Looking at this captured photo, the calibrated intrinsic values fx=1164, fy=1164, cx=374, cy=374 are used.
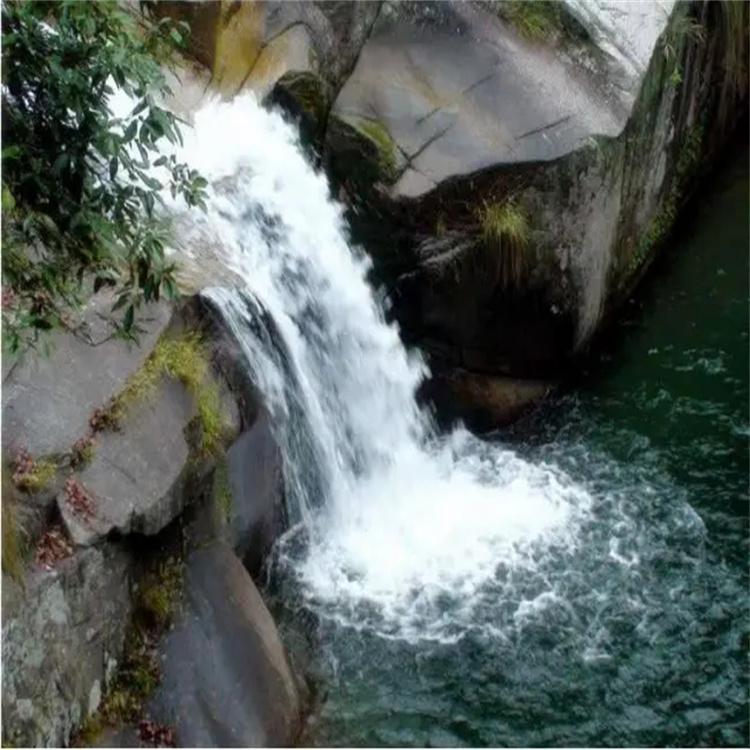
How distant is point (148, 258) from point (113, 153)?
607mm

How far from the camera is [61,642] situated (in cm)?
A: 699

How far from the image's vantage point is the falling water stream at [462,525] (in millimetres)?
8617

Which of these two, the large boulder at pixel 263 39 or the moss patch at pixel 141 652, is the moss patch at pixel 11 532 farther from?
the large boulder at pixel 263 39

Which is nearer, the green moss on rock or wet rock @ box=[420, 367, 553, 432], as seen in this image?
the green moss on rock

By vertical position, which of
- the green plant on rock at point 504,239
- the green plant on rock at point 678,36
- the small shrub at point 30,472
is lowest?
the small shrub at point 30,472

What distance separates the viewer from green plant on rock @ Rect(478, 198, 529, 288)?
436 inches

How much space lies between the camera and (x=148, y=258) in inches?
250

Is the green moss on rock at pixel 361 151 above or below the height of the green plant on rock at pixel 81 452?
above

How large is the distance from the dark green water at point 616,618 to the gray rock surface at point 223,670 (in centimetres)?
41

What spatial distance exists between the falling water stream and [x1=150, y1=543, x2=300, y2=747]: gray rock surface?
409mm

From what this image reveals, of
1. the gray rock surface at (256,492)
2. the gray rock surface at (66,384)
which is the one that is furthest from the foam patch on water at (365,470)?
the gray rock surface at (66,384)

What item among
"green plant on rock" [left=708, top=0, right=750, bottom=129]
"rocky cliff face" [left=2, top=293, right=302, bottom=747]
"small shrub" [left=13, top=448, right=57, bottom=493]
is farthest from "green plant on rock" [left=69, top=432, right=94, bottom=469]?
"green plant on rock" [left=708, top=0, right=750, bottom=129]

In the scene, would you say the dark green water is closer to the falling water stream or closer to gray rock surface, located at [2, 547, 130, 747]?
the falling water stream

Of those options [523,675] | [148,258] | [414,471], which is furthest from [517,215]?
A: [148,258]
